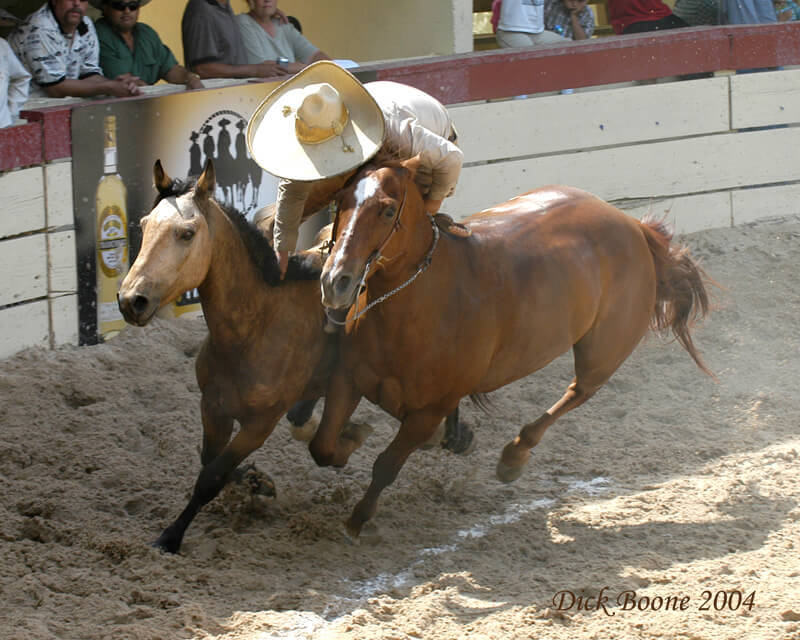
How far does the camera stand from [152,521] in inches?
180

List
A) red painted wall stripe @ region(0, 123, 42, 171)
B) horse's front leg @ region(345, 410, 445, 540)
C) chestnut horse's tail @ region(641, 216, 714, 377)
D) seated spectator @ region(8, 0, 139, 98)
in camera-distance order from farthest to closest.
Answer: seated spectator @ region(8, 0, 139, 98) < red painted wall stripe @ region(0, 123, 42, 171) < chestnut horse's tail @ region(641, 216, 714, 377) < horse's front leg @ region(345, 410, 445, 540)

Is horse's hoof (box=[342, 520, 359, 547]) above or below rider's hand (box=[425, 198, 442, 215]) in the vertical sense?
below

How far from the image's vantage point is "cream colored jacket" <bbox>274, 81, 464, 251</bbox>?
4117mm

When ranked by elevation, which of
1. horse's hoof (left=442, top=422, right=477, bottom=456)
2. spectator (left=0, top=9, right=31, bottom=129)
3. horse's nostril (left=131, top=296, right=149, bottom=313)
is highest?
spectator (left=0, top=9, right=31, bottom=129)

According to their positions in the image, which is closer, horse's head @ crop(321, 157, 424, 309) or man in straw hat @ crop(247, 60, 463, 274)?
horse's head @ crop(321, 157, 424, 309)

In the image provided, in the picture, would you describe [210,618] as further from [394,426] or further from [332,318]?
[394,426]

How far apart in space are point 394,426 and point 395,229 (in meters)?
1.95

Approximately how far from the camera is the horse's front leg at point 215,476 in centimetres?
423

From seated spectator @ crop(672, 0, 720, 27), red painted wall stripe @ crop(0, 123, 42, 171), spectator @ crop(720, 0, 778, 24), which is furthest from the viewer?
seated spectator @ crop(672, 0, 720, 27)

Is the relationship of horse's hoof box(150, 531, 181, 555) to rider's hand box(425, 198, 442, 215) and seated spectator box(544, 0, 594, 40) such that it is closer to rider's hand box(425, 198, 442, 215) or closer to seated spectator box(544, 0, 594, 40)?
rider's hand box(425, 198, 442, 215)

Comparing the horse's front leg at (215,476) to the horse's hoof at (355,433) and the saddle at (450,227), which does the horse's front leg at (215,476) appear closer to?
the horse's hoof at (355,433)

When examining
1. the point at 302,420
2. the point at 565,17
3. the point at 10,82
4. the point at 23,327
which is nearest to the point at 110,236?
the point at 23,327

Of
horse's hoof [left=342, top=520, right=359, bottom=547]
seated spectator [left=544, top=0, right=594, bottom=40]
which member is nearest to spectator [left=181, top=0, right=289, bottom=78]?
seated spectator [left=544, top=0, right=594, bottom=40]

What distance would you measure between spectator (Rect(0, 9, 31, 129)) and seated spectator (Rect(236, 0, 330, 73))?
161cm
